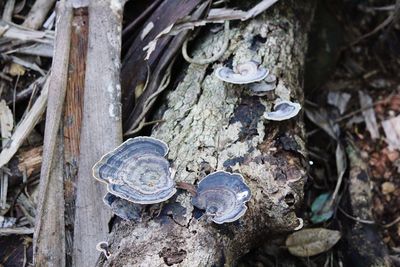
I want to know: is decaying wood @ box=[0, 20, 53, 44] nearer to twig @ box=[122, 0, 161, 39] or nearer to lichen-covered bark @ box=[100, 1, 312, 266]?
twig @ box=[122, 0, 161, 39]

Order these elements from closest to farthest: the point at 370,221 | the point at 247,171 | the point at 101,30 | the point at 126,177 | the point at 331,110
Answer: the point at 126,177, the point at 247,171, the point at 101,30, the point at 370,221, the point at 331,110

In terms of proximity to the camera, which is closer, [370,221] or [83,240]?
[83,240]

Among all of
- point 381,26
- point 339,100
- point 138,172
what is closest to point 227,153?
point 138,172

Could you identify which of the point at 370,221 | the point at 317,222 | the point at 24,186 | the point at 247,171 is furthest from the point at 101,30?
the point at 370,221

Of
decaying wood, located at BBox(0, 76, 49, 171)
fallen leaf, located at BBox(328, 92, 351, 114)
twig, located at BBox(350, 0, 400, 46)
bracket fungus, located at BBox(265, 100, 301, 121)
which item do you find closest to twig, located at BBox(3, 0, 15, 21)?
decaying wood, located at BBox(0, 76, 49, 171)

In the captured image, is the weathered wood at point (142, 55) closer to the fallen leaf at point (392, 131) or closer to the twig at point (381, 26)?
the twig at point (381, 26)

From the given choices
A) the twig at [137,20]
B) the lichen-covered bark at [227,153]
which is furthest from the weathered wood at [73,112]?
the lichen-covered bark at [227,153]

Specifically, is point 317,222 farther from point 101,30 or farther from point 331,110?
point 101,30

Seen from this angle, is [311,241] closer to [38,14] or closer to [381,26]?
[381,26]
